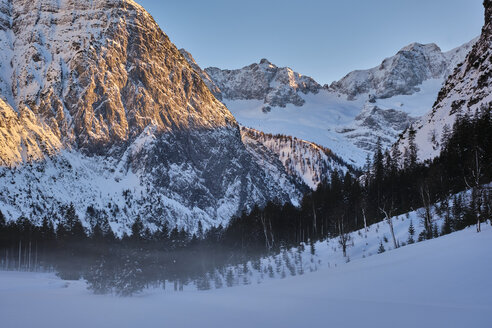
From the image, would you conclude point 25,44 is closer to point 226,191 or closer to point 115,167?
point 115,167

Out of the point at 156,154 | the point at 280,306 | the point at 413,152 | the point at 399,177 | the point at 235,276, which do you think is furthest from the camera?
the point at 156,154

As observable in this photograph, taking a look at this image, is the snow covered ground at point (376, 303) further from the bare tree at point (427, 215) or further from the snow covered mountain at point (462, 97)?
the snow covered mountain at point (462, 97)

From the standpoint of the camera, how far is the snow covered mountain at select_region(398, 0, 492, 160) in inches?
3123

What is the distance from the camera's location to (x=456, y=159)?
6097 cm

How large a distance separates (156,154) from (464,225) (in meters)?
136


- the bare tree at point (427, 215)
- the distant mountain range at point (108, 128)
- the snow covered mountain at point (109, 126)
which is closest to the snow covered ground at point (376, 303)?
the bare tree at point (427, 215)

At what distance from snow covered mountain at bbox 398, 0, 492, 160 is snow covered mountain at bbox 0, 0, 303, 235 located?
82.8 m

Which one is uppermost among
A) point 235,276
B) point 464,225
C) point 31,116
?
point 31,116

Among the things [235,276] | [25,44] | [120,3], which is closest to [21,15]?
[25,44]

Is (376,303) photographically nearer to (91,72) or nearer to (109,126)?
(109,126)

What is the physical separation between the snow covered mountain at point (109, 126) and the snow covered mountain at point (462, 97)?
272 feet

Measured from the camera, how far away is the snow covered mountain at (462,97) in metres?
79.3

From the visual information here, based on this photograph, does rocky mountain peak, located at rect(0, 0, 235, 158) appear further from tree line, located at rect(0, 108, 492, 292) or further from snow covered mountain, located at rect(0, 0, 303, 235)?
tree line, located at rect(0, 108, 492, 292)

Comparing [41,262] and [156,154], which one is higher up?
[156,154]
